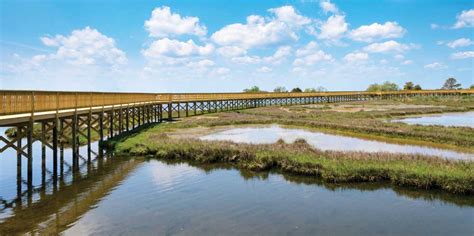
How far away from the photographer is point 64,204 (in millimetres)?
13031

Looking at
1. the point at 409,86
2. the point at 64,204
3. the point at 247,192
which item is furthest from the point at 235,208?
the point at 409,86

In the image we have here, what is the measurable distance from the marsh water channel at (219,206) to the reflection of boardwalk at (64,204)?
3cm

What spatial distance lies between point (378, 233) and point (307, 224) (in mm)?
1999

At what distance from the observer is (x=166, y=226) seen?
10844 millimetres

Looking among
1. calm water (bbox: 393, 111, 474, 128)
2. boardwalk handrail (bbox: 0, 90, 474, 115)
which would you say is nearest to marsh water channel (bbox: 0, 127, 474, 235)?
boardwalk handrail (bbox: 0, 90, 474, 115)

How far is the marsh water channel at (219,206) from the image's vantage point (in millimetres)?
10695

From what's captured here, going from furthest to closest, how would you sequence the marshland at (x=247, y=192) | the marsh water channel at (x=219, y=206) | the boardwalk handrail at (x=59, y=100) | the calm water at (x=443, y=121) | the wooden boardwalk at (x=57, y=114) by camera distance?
1. the calm water at (x=443, y=121)
2. the wooden boardwalk at (x=57, y=114)
3. the boardwalk handrail at (x=59, y=100)
4. the marshland at (x=247, y=192)
5. the marsh water channel at (x=219, y=206)

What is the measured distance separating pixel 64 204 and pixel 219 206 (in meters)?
→ 5.56

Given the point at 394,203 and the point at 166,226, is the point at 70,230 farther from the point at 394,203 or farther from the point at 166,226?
the point at 394,203

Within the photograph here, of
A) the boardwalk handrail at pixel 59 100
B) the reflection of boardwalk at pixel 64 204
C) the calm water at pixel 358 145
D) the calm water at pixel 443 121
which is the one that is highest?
the boardwalk handrail at pixel 59 100

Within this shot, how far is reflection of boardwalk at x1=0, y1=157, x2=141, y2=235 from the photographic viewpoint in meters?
10.8

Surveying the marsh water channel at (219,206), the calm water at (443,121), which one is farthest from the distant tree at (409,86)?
the marsh water channel at (219,206)

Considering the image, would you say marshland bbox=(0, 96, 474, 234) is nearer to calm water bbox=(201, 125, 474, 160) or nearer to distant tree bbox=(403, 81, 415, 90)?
calm water bbox=(201, 125, 474, 160)

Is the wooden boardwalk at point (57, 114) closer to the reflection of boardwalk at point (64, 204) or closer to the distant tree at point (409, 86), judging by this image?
the reflection of boardwalk at point (64, 204)
